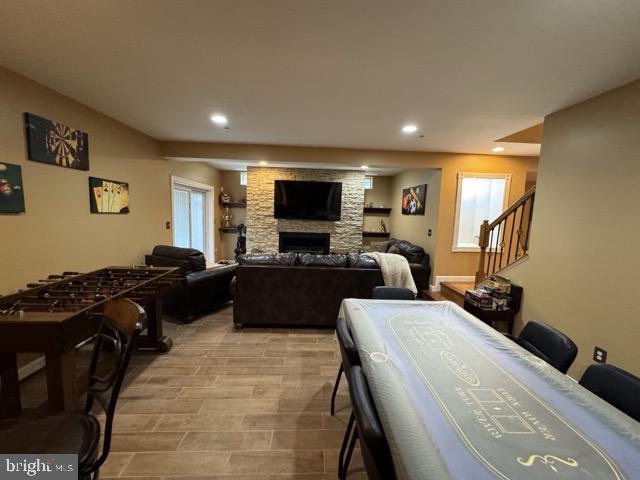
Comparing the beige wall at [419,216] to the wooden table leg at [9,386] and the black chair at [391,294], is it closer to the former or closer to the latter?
the black chair at [391,294]

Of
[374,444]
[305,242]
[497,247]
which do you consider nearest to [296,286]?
[374,444]

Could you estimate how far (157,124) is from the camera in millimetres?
3705

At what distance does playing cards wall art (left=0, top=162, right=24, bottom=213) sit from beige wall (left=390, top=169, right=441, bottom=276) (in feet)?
17.7

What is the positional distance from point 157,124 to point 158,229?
181cm

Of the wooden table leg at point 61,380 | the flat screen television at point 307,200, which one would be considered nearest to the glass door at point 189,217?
the flat screen television at point 307,200

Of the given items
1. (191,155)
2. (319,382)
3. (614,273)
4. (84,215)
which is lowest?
(319,382)

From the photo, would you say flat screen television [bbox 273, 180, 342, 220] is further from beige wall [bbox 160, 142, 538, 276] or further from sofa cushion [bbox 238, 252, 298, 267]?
sofa cushion [bbox 238, 252, 298, 267]

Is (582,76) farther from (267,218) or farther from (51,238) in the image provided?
(267,218)

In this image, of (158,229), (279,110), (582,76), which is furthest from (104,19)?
(158,229)

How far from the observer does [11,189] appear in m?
2.31

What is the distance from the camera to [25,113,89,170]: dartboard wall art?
2.47 m

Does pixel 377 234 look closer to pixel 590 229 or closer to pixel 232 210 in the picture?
pixel 232 210

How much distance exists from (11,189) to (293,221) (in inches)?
196

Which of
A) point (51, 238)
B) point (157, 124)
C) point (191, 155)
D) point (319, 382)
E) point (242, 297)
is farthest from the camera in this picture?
point (191, 155)
